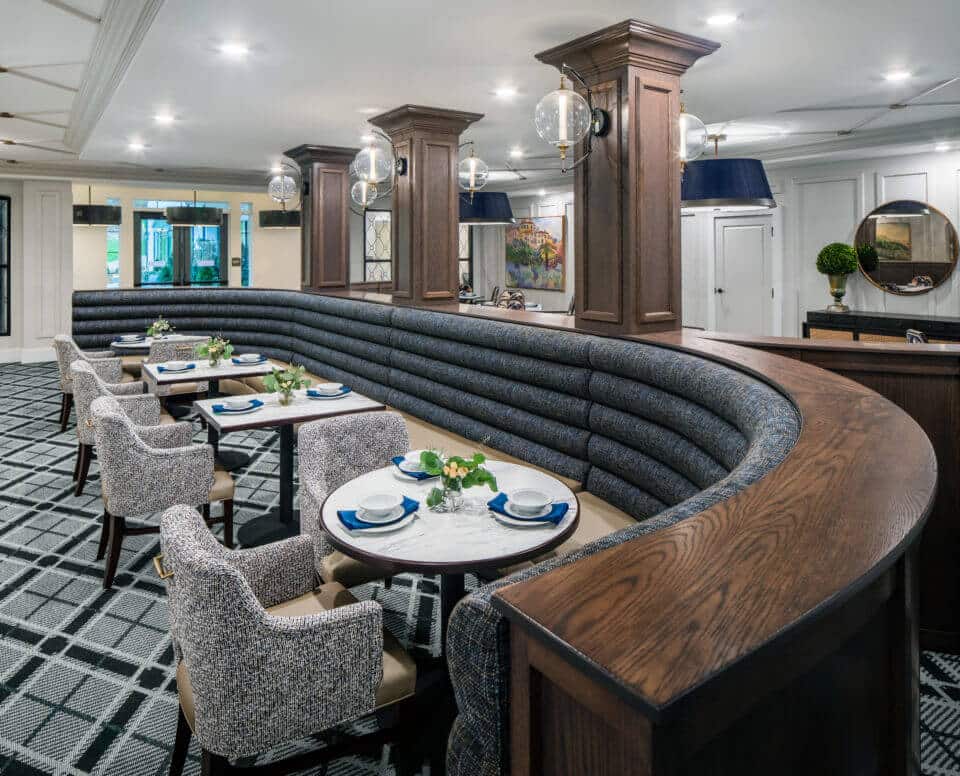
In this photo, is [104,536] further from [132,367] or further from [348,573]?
[132,367]

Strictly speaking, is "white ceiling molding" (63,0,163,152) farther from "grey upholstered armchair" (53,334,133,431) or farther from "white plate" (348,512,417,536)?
"white plate" (348,512,417,536)

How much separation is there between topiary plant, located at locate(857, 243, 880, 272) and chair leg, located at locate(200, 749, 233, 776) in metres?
8.57

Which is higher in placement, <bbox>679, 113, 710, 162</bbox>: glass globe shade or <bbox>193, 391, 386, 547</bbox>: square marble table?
<bbox>679, 113, 710, 162</bbox>: glass globe shade

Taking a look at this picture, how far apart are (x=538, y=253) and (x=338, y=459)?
34.6 feet

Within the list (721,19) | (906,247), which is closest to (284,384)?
(721,19)

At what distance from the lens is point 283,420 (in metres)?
3.88

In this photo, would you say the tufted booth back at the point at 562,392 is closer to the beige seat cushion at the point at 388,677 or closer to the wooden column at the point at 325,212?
the wooden column at the point at 325,212

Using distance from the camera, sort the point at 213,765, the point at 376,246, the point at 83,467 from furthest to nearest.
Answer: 1. the point at 376,246
2. the point at 83,467
3. the point at 213,765

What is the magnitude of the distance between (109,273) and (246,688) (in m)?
14.4

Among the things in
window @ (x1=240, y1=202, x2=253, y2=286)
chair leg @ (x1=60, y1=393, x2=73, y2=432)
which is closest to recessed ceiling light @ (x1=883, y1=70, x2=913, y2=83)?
chair leg @ (x1=60, y1=393, x2=73, y2=432)

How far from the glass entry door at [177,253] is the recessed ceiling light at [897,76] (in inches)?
492

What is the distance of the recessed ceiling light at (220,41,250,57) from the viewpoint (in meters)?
4.37

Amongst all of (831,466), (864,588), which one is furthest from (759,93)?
(864,588)

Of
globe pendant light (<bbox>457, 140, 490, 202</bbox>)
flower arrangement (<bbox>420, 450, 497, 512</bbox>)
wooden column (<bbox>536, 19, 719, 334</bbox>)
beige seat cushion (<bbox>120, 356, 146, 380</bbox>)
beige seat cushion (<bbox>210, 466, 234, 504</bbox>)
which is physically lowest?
beige seat cushion (<bbox>210, 466, 234, 504</bbox>)
